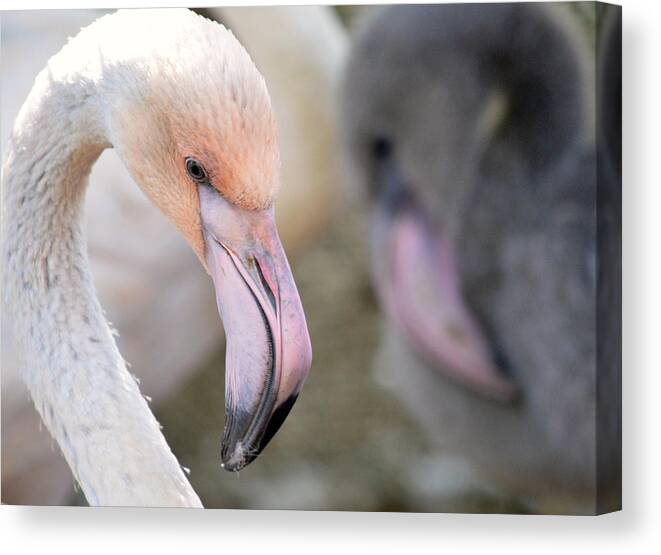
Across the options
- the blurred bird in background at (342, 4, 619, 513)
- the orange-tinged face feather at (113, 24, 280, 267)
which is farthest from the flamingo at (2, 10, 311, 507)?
the blurred bird in background at (342, 4, 619, 513)

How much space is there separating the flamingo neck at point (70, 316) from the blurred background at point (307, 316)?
1.51ft

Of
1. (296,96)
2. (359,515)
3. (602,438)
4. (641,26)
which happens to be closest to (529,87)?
(641,26)

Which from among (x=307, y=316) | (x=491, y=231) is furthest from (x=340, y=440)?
(x=491, y=231)

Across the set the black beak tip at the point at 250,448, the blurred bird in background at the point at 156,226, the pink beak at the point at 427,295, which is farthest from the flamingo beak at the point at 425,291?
the black beak tip at the point at 250,448

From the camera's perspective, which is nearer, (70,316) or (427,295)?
(70,316)

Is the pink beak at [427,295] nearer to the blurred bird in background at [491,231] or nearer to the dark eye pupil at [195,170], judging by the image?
the blurred bird in background at [491,231]

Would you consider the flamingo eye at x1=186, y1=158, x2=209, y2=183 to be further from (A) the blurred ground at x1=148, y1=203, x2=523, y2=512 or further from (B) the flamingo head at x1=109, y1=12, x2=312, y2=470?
(A) the blurred ground at x1=148, y1=203, x2=523, y2=512

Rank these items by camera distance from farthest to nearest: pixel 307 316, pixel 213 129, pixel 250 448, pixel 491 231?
pixel 307 316
pixel 491 231
pixel 250 448
pixel 213 129

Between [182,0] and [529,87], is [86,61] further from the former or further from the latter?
[529,87]

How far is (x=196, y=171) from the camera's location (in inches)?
66.6

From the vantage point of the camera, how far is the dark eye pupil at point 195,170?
5.51 ft

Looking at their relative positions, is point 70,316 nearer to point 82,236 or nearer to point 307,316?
point 82,236

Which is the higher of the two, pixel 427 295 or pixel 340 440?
pixel 427 295

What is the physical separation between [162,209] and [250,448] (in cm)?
36
